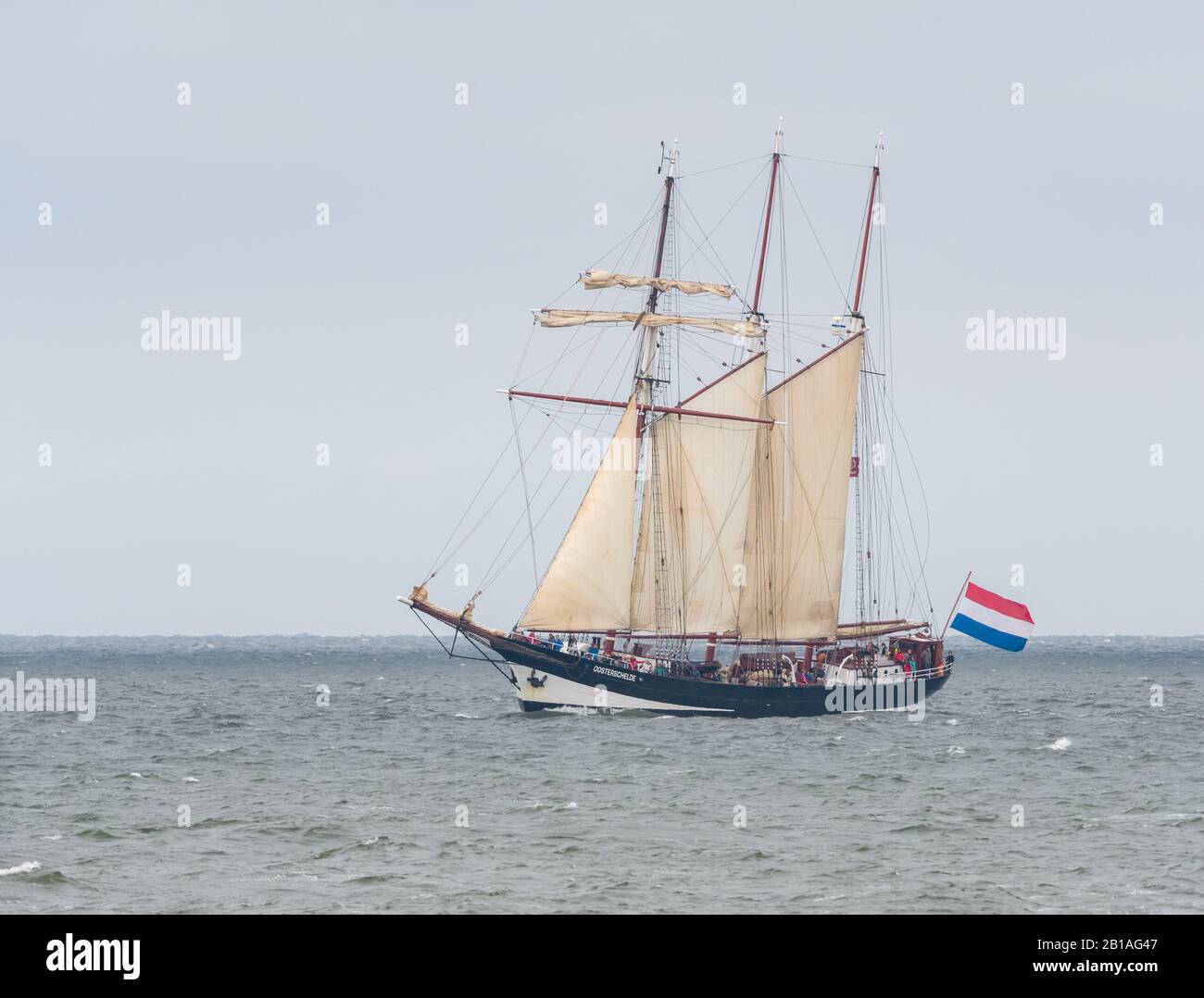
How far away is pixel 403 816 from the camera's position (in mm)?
39562

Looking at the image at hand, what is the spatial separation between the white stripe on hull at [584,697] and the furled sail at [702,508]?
3771 millimetres

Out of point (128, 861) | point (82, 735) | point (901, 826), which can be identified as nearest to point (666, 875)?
point (901, 826)

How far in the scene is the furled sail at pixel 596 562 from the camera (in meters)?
71.8

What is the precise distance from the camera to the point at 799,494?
255ft

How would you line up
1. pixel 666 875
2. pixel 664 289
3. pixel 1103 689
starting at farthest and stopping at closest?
pixel 1103 689 → pixel 664 289 → pixel 666 875

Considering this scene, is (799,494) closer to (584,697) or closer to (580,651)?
(580,651)

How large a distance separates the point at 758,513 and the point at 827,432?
18.4 ft

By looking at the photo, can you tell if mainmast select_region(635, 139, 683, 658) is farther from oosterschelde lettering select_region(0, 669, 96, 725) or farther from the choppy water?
oosterschelde lettering select_region(0, 669, 96, 725)
